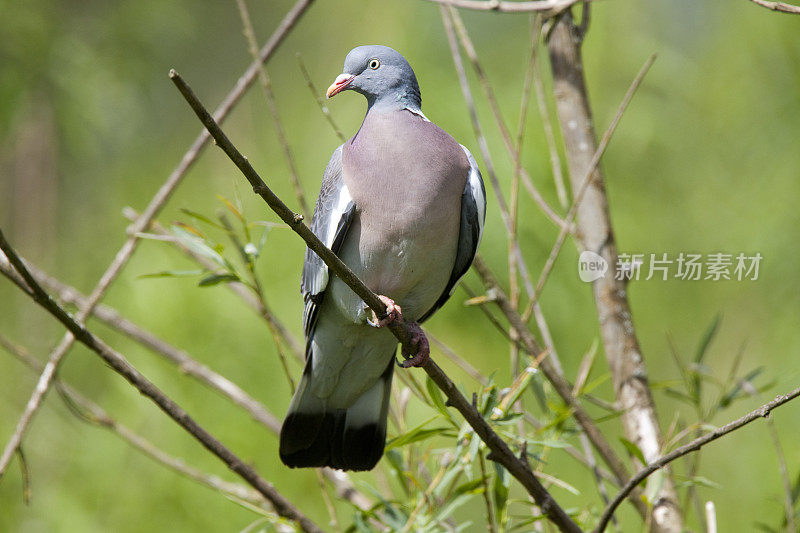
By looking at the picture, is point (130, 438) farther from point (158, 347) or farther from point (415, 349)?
point (415, 349)

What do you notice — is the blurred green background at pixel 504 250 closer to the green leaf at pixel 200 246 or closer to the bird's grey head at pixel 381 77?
the bird's grey head at pixel 381 77

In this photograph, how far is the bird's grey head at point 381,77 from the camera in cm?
175

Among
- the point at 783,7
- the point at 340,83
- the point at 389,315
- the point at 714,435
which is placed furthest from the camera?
the point at 340,83

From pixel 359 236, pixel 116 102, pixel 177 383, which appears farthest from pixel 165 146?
pixel 359 236

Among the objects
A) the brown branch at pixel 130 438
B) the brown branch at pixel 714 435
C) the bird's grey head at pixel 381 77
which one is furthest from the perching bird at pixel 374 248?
the brown branch at pixel 714 435

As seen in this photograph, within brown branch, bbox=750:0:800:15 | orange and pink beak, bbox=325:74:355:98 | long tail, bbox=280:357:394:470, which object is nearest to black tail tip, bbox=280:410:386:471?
long tail, bbox=280:357:394:470

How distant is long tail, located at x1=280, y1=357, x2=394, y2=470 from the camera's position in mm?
1874

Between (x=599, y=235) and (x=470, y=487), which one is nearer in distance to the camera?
(x=470, y=487)

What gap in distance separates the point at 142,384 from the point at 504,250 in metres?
1.62

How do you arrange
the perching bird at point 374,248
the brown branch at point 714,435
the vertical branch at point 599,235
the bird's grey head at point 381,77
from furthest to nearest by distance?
the vertical branch at point 599,235 → the bird's grey head at point 381,77 → the perching bird at point 374,248 → the brown branch at point 714,435

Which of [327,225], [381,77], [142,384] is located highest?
[381,77]

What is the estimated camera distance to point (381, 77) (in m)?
1.75

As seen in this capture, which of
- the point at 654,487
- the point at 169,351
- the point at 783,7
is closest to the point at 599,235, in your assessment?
the point at 654,487

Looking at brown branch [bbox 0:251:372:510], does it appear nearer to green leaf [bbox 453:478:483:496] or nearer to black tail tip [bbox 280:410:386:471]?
black tail tip [bbox 280:410:386:471]
